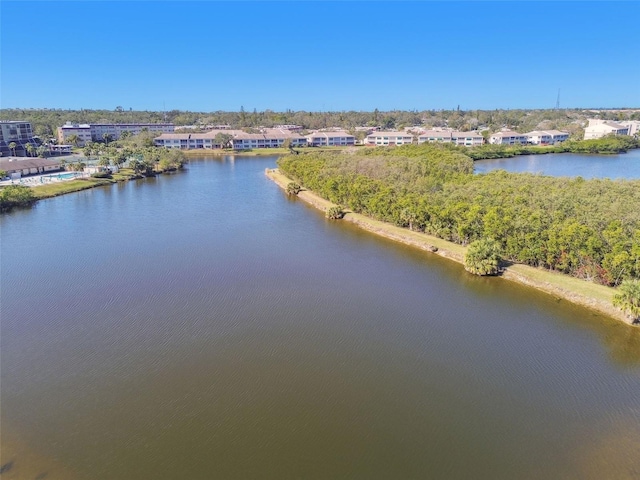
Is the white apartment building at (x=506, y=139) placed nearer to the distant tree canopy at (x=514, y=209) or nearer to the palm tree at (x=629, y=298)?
the distant tree canopy at (x=514, y=209)

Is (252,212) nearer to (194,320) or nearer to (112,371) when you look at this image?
(194,320)

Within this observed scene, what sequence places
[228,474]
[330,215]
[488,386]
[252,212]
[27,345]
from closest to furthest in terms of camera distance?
[228,474]
[488,386]
[27,345]
[330,215]
[252,212]

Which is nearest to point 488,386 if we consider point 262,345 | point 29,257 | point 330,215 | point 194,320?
point 262,345

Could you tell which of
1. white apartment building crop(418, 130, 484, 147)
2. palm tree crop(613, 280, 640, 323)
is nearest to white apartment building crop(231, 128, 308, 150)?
white apartment building crop(418, 130, 484, 147)

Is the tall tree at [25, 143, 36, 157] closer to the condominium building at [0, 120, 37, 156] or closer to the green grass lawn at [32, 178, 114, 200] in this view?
the condominium building at [0, 120, 37, 156]

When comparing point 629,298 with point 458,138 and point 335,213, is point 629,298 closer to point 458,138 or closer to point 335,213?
point 335,213

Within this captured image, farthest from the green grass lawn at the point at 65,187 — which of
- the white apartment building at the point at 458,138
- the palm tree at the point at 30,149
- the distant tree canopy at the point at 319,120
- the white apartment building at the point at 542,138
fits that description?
the white apartment building at the point at 542,138

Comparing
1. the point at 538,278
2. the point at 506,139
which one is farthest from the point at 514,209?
the point at 506,139
